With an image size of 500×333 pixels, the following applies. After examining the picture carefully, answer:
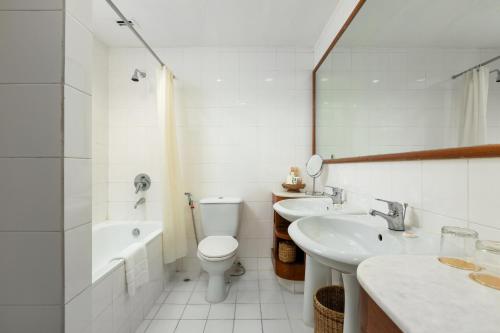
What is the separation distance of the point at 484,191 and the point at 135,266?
5.61 feet

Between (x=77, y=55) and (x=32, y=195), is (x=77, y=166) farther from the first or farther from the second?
(x=77, y=55)

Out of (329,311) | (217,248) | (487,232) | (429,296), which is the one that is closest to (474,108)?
(487,232)

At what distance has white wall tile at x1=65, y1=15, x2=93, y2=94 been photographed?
2.20 feet

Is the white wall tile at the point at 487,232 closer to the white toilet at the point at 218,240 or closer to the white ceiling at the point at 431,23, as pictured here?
the white ceiling at the point at 431,23

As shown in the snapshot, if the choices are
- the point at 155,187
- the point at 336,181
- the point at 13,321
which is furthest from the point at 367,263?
the point at 155,187

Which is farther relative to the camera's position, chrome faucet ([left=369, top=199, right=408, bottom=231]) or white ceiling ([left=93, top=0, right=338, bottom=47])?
white ceiling ([left=93, top=0, right=338, bottom=47])

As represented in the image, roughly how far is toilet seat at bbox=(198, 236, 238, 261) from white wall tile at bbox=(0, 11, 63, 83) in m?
1.32

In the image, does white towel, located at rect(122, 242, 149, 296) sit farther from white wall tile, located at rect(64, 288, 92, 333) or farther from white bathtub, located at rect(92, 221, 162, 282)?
white wall tile, located at rect(64, 288, 92, 333)

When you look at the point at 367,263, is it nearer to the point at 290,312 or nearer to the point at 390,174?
the point at 390,174

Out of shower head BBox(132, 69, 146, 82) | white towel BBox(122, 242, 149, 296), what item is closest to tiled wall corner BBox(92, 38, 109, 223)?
shower head BBox(132, 69, 146, 82)

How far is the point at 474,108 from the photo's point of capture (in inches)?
25.2

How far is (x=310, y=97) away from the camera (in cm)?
211

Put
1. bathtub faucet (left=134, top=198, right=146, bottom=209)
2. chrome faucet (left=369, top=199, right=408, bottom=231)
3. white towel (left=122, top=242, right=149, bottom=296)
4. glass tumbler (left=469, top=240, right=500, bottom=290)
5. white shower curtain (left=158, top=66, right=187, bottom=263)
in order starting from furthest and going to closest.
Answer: bathtub faucet (left=134, top=198, right=146, bottom=209), white shower curtain (left=158, top=66, right=187, bottom=263), white towel (left=122, top=242, right=149, bottom=296), chrome faucet (left=369, top=199, right=408, bottom=231), glass tumbler (left=469, top=240, right=500, bottom=290)

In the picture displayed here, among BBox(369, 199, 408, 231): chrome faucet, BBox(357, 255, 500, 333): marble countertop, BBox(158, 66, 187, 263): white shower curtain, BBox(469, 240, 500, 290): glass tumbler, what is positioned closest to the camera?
BBox(357, 255, 500, 333): marble countertop
